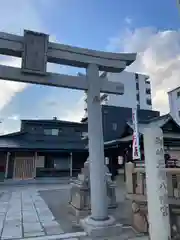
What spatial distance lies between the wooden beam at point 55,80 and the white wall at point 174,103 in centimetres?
3186

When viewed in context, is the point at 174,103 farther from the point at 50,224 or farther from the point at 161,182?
the point at 161,182

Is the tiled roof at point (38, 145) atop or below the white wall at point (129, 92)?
below

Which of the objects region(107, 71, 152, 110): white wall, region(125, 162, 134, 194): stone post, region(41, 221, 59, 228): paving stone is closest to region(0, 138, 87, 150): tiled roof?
region(41, 221, 59, 228): paving stone

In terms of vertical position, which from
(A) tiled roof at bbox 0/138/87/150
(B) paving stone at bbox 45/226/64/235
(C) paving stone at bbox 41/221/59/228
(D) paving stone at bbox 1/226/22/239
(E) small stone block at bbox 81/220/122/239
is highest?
(A) tiled roof at bbox 0/138/87/150

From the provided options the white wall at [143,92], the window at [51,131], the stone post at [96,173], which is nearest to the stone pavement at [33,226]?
the stone post at [96,173]

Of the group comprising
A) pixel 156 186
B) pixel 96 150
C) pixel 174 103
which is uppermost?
pixel 174 103

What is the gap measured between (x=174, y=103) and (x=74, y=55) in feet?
110

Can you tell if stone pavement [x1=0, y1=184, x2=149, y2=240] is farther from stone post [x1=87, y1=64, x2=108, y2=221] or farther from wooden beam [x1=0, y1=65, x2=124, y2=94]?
wooden beam [x1=0, y1=65, x2=124, y2=94]

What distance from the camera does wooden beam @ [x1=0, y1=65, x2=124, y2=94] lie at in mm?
4543

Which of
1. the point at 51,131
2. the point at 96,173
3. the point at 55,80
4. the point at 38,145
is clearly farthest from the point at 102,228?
the point at 51,131

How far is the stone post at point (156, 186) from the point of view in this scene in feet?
9.48

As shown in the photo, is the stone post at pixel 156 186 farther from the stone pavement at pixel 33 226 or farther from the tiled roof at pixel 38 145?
the tiled roof at pixel 38 145

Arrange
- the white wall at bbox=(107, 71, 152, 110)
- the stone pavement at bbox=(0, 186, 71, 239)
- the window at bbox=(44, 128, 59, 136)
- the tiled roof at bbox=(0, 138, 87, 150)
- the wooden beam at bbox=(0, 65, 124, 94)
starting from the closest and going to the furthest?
the wooden beam at bbox=(0, 65, 124, 94) → the stone pavement at bbox=(0, 186, 71, 239) → the tiled roof at bbox=(0, 138, 87, 150) → the window at bbox=(44, 128, 59, 136) → the white wall at bbox=(107, 71, 152, 110)

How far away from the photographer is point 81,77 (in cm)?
513
